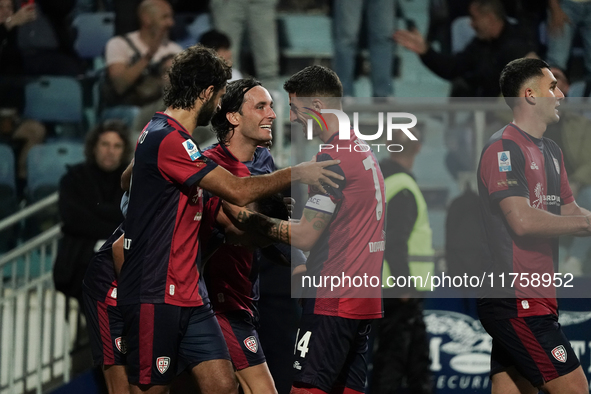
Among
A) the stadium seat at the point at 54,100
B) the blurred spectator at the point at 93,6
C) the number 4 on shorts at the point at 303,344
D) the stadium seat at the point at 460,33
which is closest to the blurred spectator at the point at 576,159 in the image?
the number 4 on shorts at the point at 303,344

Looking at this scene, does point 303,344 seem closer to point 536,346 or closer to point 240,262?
point 240,262

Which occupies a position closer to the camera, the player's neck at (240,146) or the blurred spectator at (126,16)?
the player's neck at (240,146)

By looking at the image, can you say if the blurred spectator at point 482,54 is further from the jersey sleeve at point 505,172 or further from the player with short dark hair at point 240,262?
the player with short dark hair at point 240,262

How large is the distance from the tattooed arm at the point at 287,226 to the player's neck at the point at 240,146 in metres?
0.41

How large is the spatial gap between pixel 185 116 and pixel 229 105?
2.06 ft

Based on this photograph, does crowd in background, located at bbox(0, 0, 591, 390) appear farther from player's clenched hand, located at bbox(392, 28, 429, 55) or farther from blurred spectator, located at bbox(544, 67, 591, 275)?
blurred spectator, located at bbox(544, 67, 591, 275)

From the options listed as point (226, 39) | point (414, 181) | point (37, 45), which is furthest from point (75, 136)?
point (414, 181)

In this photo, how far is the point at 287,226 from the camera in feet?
12.7

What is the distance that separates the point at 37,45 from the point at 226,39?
2.35 metres

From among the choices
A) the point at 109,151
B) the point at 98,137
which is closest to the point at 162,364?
the point at 109,151

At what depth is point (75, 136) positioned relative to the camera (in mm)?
7809

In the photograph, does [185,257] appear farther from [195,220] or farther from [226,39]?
[226,39]

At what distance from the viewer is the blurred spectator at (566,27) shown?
286 inches

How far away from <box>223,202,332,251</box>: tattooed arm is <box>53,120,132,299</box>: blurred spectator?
2081 millimetres
